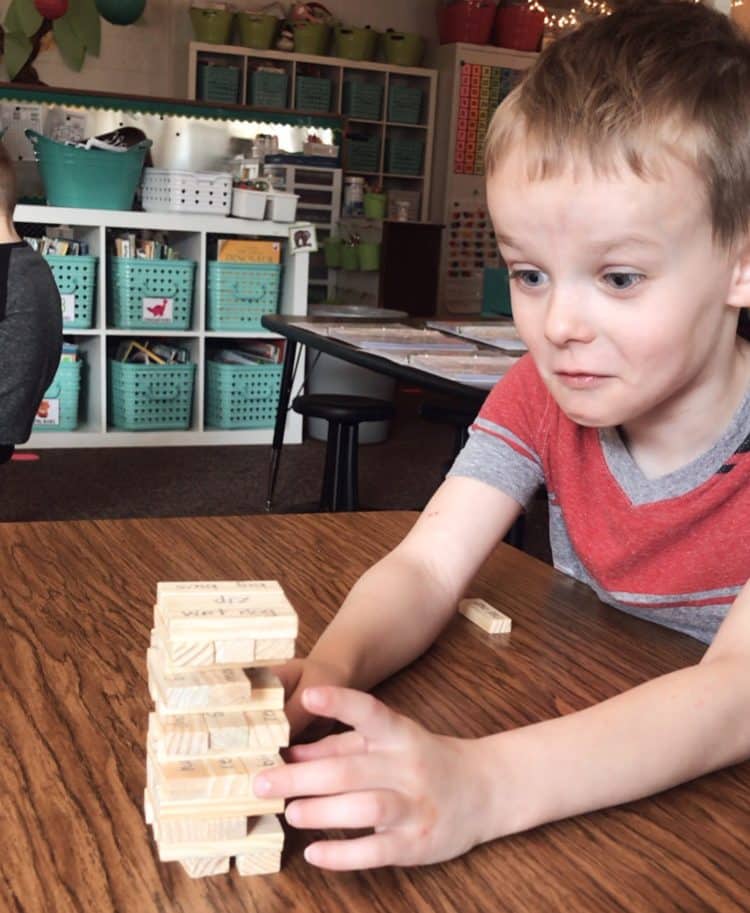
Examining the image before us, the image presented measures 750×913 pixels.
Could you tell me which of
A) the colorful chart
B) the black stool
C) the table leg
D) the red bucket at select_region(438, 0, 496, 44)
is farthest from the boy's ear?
the red bucket at select_region(438, 0, 496, 44)

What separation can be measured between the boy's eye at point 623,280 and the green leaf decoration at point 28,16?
21.7ft

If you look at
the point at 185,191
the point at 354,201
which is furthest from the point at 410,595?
the point at 354,201

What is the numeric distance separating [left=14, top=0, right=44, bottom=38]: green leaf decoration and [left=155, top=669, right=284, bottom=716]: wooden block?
6.79 meters

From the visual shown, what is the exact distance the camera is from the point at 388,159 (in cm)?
762

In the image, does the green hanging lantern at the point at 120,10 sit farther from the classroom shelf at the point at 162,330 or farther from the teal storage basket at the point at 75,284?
the teal storage basket at the point at 75,284

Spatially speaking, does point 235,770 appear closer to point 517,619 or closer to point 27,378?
point 517,619

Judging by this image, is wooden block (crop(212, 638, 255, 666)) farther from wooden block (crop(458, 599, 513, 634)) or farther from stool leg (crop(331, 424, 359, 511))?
stool leg (crop(331, 424, 359, 511))

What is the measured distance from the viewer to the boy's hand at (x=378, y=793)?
43 centimetres

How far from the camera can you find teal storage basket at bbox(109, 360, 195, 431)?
13.0ft

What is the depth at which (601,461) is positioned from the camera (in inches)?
33.8

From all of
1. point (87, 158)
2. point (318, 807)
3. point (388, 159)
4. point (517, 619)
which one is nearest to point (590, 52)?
point (517, 619)

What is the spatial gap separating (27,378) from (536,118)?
196 centimetres

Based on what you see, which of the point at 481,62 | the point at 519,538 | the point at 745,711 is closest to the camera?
the point at 745,711

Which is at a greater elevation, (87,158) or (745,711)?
(87,158)
